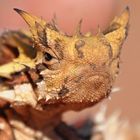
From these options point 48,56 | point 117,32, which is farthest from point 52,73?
point 117,32

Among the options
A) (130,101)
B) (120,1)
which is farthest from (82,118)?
(120,1)

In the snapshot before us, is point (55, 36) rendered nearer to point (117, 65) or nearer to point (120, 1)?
point (117, 65)

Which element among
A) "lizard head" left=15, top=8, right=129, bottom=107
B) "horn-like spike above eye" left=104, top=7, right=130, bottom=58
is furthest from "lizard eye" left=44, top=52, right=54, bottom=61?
"horn-like spike above eye" left=104, top=7, right=130, bottom=58

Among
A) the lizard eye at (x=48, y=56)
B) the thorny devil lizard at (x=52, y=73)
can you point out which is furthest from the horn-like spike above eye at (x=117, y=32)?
the lizard eye at (x=48, y=56)

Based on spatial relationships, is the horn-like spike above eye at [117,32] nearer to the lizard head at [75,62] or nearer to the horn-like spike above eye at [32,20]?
the lizard head at [75,62]

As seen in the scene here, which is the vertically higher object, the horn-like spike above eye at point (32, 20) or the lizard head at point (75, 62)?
the horn-like spike above eye at point (32, 20)

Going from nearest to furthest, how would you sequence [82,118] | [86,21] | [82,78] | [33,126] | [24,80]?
[82,78] → [24,80] → [33,126] → [82,118] → [86,21]

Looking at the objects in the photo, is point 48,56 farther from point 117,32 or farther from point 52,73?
point 117,32
